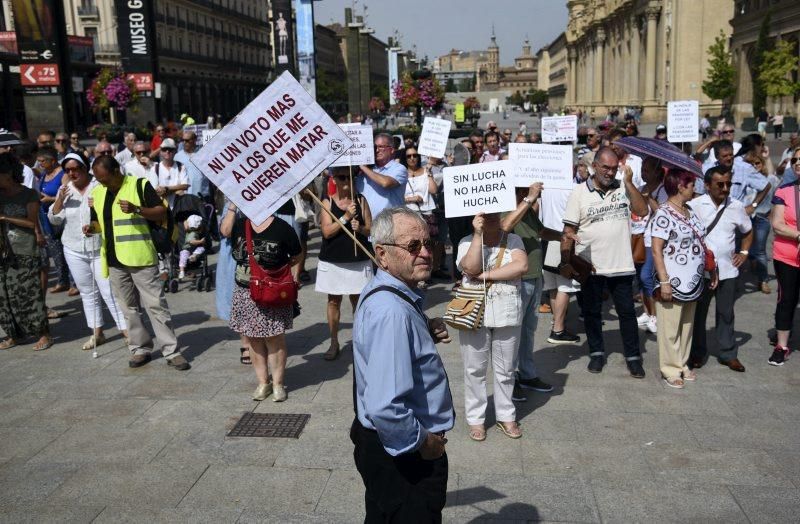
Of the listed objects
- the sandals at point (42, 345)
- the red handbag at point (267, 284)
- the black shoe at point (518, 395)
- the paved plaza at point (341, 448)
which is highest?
the red handbag at point (267, 284)

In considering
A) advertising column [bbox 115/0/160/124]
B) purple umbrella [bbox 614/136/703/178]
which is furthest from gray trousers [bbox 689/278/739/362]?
advertising column [bbox 115/0/160/124]

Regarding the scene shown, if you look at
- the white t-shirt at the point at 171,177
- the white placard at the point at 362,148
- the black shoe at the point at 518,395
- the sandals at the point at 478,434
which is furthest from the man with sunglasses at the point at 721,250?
the white t-shirt at the point at 171,177

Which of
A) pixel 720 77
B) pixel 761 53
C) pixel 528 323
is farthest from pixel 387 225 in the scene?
pixel 720 77

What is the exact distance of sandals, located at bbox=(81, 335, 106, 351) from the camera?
305 inches

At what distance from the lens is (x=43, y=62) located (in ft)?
78.1

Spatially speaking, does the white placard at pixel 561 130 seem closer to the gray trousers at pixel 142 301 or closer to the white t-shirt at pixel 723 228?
the white t-shirt at pixel 723 228

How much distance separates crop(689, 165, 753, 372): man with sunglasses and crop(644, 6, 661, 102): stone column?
61808 millimetres

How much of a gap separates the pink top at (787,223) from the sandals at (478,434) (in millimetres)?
3484

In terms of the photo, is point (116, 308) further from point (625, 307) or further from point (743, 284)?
point (743, 284)

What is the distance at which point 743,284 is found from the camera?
10.1m

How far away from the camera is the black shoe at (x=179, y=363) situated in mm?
7043

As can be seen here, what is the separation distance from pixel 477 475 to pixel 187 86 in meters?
81.7

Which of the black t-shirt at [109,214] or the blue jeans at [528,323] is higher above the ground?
the black t-shirt at [109,214]

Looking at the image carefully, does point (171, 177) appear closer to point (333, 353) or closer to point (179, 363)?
point (179, 363)
